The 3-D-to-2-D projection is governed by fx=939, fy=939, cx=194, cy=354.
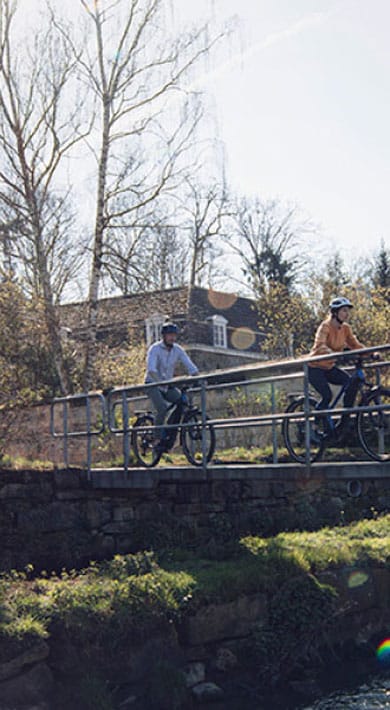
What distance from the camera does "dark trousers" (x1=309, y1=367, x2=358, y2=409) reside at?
10.2 meters

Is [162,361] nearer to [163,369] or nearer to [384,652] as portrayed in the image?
[163,369]

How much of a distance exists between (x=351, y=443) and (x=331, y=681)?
255 inches

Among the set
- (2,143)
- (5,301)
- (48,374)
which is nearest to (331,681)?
(5,301)

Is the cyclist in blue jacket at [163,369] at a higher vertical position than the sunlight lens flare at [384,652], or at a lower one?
higher

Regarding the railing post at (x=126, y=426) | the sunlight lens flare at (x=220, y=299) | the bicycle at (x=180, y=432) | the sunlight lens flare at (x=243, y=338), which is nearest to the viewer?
the bicycle at (x=180, y=432)

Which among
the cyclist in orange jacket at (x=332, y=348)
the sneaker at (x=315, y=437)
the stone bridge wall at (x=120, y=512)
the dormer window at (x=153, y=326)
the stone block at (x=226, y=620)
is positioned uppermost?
the dormer window at (x=153, y=326)

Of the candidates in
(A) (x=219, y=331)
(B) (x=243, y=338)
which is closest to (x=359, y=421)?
(A) (x=219, y=331)

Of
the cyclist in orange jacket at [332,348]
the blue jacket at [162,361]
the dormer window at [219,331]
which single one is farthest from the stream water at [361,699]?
the dormer window at [219,331]

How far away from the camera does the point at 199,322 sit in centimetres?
4097

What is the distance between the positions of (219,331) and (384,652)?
31092mm

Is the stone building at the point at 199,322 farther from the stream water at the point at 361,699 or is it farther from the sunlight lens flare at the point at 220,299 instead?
the stream water at the point at 361,699

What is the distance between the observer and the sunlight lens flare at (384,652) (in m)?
11.8

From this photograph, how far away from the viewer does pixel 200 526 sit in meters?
13.6

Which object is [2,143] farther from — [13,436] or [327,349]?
[327,349]
